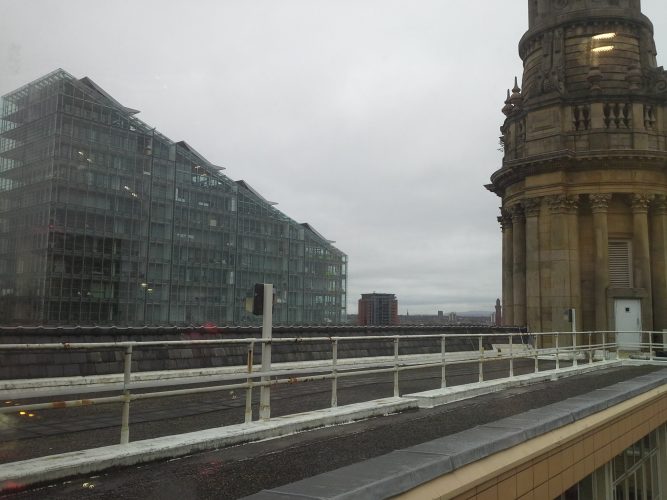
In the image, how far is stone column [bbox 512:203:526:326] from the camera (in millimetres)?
34531

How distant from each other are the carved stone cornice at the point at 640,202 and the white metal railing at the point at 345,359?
6.99m

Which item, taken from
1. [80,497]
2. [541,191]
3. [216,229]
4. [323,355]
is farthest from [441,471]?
[216,229]

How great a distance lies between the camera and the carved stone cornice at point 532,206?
3316 cm

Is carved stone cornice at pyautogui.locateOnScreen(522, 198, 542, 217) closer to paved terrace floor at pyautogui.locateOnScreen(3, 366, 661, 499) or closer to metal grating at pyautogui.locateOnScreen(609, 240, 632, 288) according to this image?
metal grating at pyautogui.locateOnScreen(609, 240, 632, 288)

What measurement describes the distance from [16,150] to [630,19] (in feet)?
216

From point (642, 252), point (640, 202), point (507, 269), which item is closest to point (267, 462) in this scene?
point (642, 252)

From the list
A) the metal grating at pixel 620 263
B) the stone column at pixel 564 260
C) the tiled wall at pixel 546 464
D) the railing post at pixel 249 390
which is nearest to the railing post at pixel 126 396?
the railing post at pixel 249 390

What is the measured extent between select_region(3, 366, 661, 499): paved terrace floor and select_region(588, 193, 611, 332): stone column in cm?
2438

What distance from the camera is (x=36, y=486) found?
5215mm

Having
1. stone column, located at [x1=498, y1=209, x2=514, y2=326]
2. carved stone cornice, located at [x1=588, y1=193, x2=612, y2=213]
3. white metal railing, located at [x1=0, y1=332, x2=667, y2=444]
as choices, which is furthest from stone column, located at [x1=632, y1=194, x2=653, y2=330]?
stone column, located at [x1=498, y1=209, x2=514, y2=326]

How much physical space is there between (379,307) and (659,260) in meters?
155

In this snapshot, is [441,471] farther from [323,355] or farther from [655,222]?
[655,222]

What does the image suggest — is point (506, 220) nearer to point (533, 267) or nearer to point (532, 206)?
point (532, 206)

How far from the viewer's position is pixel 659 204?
32.5 m
